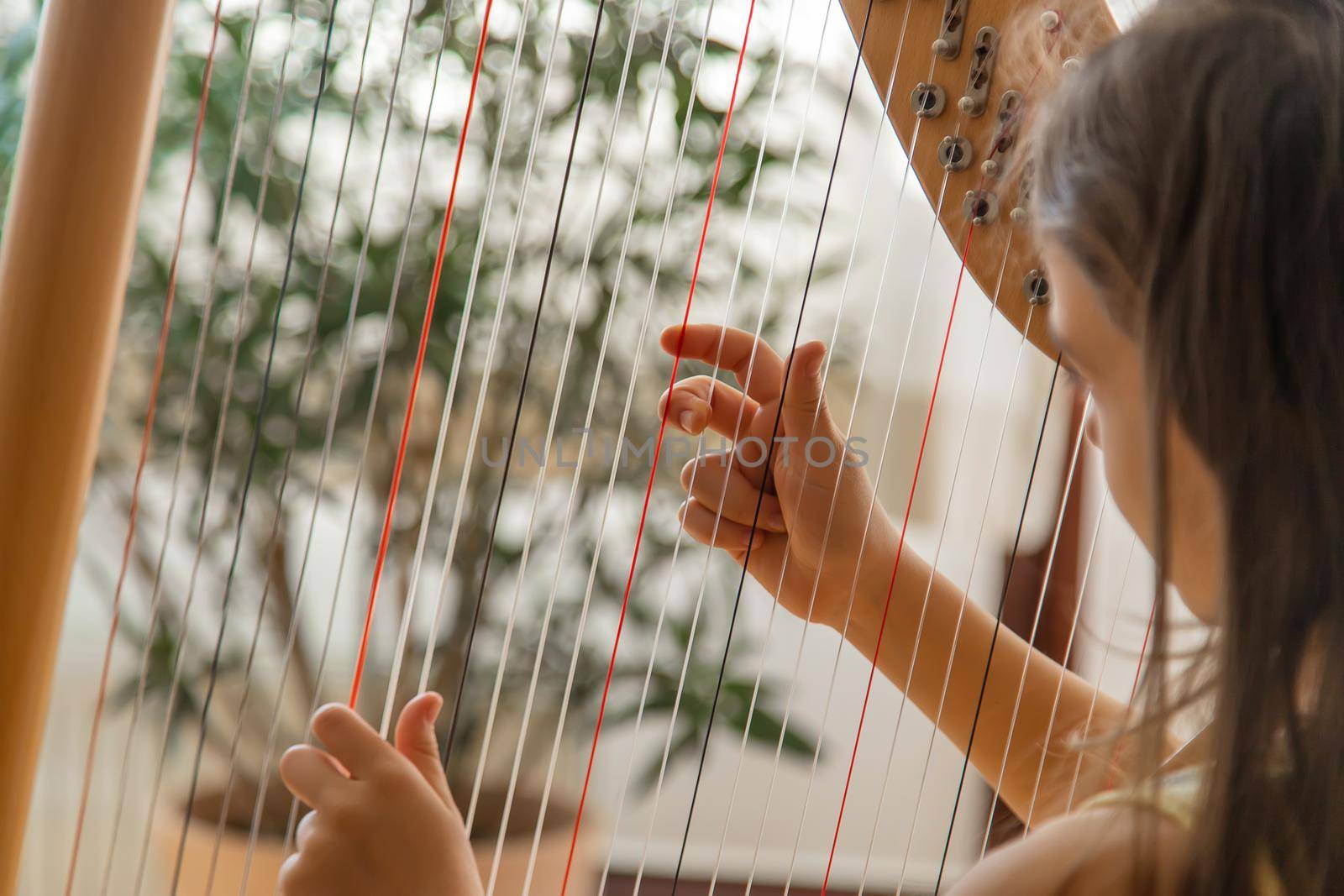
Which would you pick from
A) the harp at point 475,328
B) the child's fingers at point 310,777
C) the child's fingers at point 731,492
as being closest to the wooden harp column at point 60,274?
the child's fingers at point 310,777

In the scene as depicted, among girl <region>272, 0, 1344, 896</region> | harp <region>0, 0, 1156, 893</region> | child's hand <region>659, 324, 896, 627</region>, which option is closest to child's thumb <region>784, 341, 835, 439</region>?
child's hand <region>659, 324, 896, 627</region>

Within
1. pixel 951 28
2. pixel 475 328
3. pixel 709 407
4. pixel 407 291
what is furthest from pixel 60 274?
pixel 475 328

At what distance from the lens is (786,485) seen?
856mm

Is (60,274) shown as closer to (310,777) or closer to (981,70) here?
(310,777)

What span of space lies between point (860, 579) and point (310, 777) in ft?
1.41

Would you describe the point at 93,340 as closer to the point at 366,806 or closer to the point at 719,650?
the point at 366,806

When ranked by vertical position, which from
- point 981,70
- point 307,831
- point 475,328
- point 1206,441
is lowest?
point 307,831

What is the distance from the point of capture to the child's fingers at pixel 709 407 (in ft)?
2.65

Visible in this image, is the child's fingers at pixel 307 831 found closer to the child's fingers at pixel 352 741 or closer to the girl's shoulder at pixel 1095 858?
the child's fingers at pixel 352 741

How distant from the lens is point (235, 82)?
1496 mm

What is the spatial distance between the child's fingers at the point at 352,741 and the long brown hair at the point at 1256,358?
0.39 m

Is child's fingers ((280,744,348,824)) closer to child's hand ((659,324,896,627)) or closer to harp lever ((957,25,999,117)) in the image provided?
child's hand ((659,324,896,627))

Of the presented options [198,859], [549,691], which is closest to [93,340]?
[198,859]

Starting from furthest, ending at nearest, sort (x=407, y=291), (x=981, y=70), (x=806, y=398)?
(x=407, y=291) < (x=806, y=398) < (x=981, y=70)
